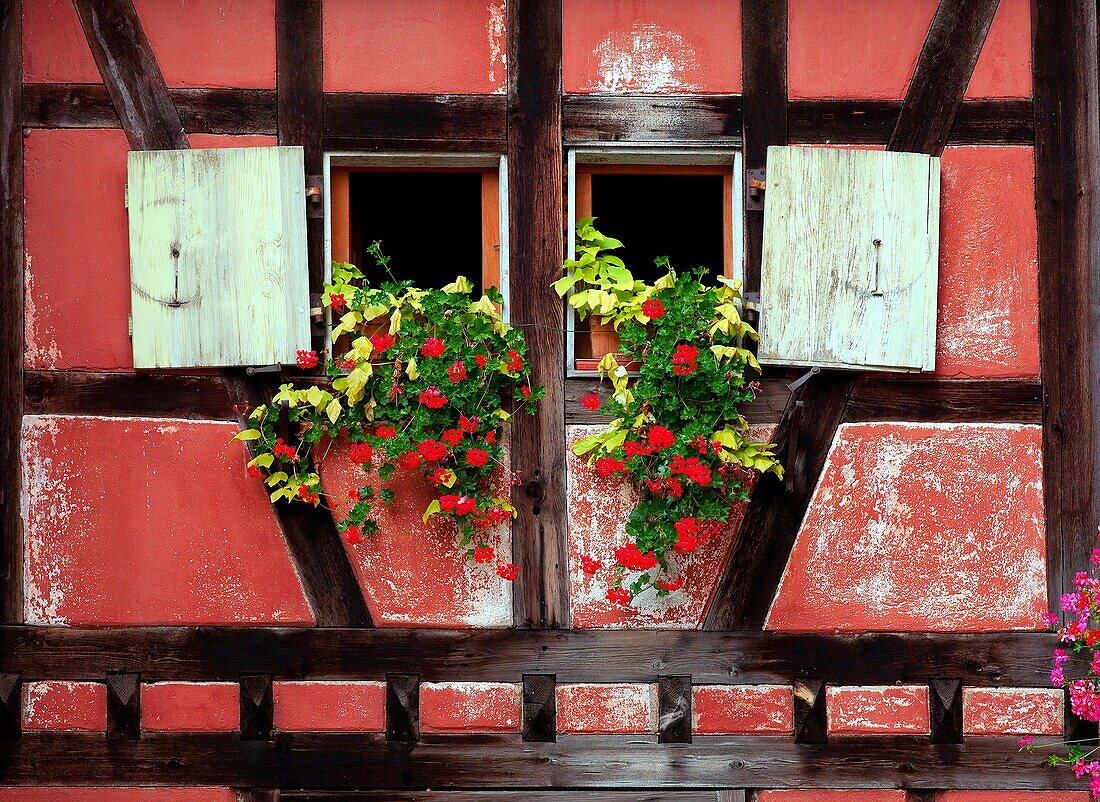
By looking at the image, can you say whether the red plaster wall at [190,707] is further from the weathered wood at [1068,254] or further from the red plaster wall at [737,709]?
the weathered wood at [1068,254]

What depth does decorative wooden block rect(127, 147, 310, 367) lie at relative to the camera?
348 cm

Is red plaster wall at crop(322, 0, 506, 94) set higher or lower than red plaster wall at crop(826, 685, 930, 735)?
higher

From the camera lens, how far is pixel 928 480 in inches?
140

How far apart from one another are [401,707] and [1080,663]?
2.41 m

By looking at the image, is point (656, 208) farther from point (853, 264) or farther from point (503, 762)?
point (503, 762)

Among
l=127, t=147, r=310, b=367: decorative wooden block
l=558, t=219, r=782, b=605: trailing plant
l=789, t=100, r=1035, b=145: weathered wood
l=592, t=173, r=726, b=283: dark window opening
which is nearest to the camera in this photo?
l=558, t=219, r=782, b=605: trailing plant

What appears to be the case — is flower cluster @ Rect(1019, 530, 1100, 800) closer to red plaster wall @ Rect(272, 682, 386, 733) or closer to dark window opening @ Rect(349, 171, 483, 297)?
red plaster wall @ Rect(272, 682, 386, 733)

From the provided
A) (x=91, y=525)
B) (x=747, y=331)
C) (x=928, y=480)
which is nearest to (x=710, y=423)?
(x=747, y=331)

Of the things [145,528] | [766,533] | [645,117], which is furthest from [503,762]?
[645,117]

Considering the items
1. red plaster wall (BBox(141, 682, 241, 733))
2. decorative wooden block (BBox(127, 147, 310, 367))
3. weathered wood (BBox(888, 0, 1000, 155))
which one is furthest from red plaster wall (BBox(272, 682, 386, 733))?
weathered wood (BBox(888, 0, 1000, 155))

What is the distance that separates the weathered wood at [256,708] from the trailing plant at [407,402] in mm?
635

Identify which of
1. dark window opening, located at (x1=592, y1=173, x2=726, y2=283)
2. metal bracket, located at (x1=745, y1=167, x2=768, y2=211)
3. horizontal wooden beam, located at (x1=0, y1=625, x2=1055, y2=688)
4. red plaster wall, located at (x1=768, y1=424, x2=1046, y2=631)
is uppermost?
dark window opening, located at (x1=592, y1=173, x2=726, y2=283)

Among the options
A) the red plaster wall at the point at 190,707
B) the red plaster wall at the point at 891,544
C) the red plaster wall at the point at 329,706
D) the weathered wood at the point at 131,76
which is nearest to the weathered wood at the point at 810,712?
the red plaster wall at the point at 891,544

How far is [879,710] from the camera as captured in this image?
3541 millimetres
